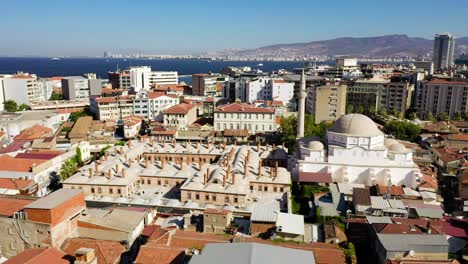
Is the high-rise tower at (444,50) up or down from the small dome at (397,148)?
up

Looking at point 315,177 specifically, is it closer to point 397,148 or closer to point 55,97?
point 397,148

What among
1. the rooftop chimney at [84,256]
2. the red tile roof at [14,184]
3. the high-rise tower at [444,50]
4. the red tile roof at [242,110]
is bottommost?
the red tile roof at [14,184]

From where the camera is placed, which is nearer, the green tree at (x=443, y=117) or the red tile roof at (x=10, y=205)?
the red tile roof at (x=10, y=205)

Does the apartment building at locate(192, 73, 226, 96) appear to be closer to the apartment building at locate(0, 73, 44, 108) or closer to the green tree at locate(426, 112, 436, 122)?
the apartment building at locate(0, 73, 44, 108)

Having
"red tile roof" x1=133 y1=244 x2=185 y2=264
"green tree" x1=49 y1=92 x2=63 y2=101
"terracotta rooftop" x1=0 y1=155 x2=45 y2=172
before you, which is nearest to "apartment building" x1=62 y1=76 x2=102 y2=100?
"green tree" x1=49 y1=92 x2=63 y2=101

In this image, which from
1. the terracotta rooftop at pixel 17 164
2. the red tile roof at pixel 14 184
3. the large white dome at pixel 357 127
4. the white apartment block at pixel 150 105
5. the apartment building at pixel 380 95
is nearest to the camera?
the red tile roof at pixel 14 184

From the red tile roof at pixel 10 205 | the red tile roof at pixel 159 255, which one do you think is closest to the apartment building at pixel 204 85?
the red tile roof at pixel 10 205

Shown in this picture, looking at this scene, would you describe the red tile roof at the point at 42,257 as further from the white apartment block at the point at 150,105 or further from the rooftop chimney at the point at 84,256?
the white apartment block at the point at 150,105
